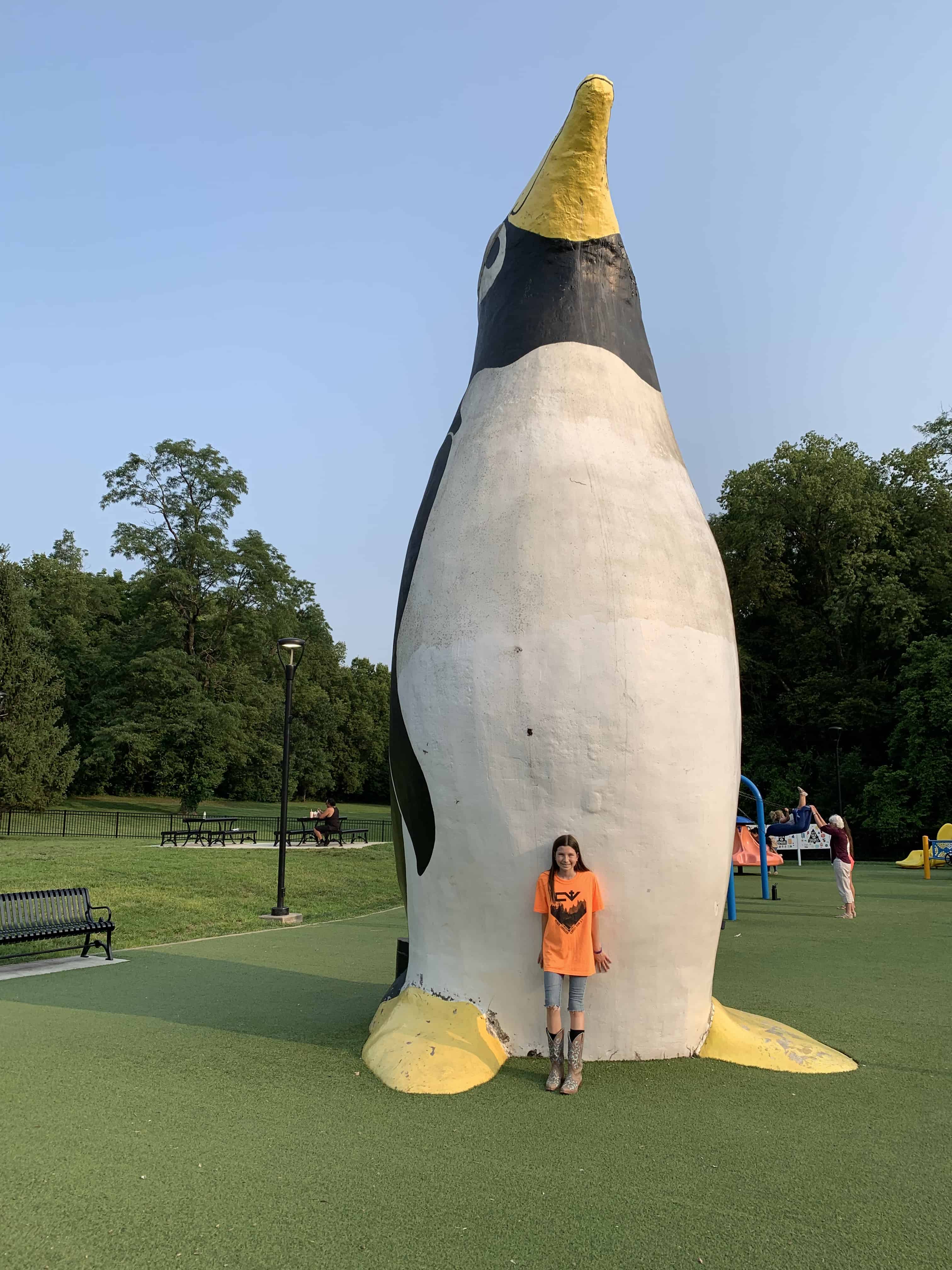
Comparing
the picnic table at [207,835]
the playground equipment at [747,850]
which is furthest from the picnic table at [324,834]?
the playground equipment at [747,850]

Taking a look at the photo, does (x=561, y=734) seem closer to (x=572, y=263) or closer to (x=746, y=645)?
(x=572, y=263)

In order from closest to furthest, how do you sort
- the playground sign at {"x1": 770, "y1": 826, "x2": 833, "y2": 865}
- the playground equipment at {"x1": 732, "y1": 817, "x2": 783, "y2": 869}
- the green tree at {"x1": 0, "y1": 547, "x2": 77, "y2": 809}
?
the playground equipment at {"x1": 732, "y1": 817, "x2": 783, "y2": 869} < the playground sign at {"x1": 770, "y1": 826, "x2": 833, "y2": 865} < the green tree at {"x1": 0, "y1": 547, "x2": 77, "y2": 809}

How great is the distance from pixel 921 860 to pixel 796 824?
810 cm

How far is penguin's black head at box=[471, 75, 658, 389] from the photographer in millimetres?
5449

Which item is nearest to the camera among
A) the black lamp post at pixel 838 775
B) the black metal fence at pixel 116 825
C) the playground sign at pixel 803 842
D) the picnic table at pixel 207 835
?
the picnic table at pixel 207 835

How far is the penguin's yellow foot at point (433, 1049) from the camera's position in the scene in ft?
14.4

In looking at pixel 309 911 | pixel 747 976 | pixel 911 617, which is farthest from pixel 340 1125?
pixel 911 617

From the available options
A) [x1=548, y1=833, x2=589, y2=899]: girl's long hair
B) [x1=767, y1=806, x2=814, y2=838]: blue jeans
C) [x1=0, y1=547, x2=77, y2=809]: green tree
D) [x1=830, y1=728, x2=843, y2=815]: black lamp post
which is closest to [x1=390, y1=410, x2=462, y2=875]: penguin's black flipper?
[x1=548, y1=833, x2=589, y2=899]: girl's long hair

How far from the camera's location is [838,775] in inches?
1115

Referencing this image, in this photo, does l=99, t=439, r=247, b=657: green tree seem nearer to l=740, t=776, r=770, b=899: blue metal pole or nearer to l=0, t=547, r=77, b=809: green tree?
l=0, t=547, r=77, b=809: green tree

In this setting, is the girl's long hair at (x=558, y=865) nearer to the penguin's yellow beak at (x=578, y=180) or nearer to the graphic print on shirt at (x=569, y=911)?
the graphic print on shirt at (x=569, y=911)

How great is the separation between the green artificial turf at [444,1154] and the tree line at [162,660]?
93.0ft

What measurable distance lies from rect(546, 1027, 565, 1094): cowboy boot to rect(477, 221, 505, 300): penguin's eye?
4.63 metres

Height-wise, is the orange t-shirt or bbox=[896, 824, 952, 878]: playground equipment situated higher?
the orange t-shirt
